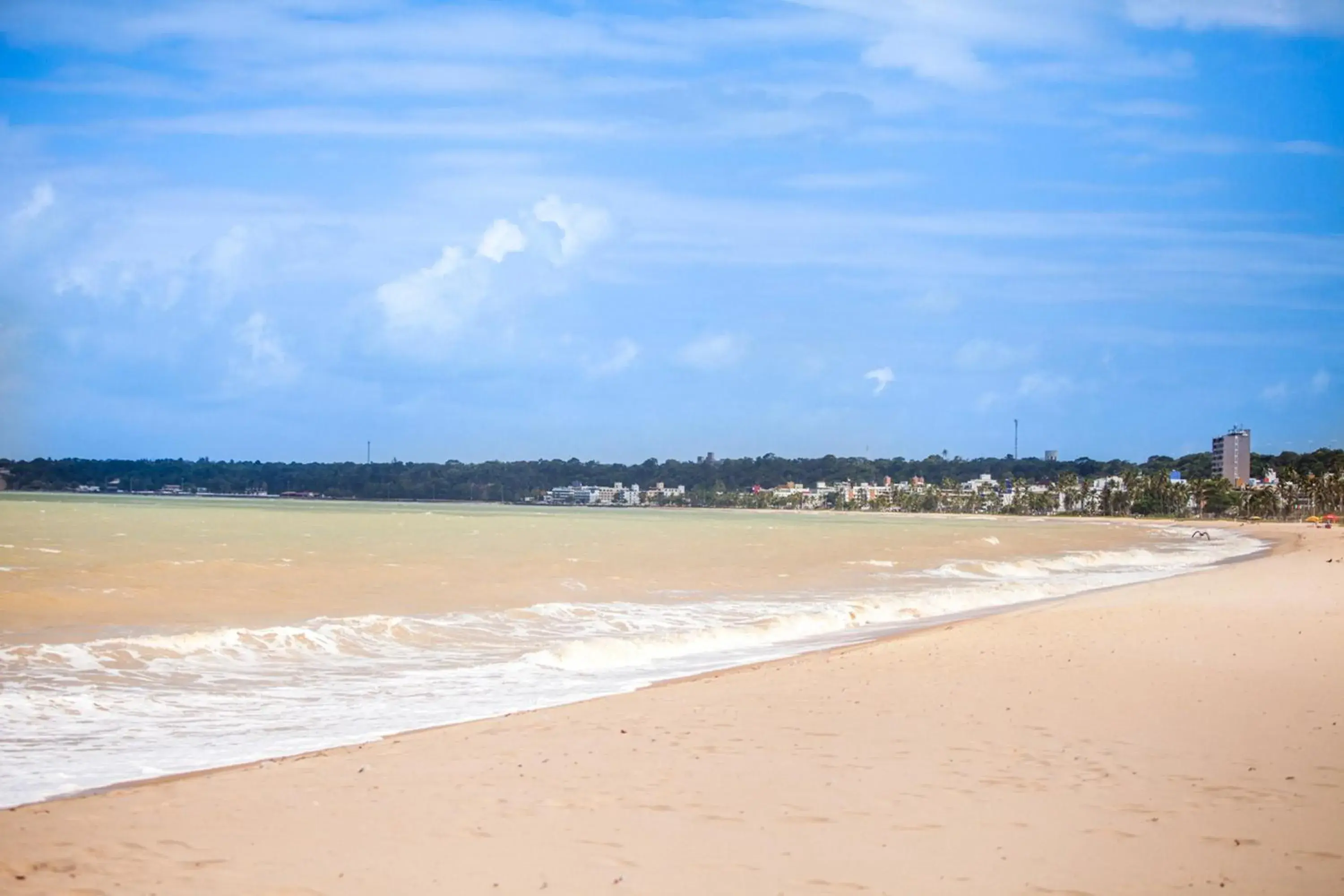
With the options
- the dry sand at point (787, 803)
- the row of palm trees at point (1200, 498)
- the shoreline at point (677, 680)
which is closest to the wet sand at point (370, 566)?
the shoreline at point (677, 680)

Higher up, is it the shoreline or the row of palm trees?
the row of palm trees

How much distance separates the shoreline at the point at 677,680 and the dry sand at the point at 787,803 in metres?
0.17

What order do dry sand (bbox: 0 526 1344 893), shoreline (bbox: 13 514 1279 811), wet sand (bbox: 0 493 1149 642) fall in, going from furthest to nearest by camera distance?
wet sand (bbox: 0 493 1149 642)
shoreline (bbox: 13 514 1279 811)
dry sand (bbox: 0 526 1344 893)

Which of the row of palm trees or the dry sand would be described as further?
the row of palm trees

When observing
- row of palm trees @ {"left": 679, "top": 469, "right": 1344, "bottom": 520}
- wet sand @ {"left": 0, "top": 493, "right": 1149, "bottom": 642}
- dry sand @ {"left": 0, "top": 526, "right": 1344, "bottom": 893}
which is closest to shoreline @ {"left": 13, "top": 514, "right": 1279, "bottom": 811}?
dry sand @ {"left": 0, "top": 526, "right": 1344, "bottom": 893}

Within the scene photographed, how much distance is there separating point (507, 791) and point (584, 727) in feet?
7.61

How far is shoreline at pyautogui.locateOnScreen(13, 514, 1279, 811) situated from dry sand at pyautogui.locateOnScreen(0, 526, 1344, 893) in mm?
166

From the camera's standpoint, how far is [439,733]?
30.3 feet

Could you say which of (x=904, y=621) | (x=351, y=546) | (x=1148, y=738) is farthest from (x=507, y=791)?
(x=351, y=546)

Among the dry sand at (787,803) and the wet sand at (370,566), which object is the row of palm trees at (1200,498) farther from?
the dry sand at (787,803)

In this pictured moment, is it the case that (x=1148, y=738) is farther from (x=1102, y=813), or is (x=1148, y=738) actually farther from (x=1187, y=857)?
(x=1187, y=857)

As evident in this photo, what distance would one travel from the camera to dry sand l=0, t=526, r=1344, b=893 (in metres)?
5.47

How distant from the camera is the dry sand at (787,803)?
215 inches

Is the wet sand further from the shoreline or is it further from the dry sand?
the dry sand
